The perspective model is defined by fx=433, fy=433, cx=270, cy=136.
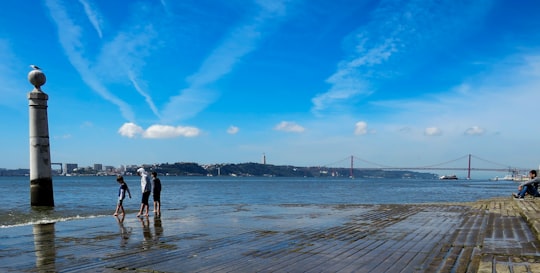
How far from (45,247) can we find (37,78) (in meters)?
18.0

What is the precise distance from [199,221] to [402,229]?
6.43 meters

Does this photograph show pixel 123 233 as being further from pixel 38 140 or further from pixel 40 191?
pixel 40 191

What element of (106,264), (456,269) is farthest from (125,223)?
(456,269)

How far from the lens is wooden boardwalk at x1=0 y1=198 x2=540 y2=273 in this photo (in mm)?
7207

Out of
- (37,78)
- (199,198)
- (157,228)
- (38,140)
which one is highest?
(37,78)

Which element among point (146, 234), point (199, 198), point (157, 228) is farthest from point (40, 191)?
point (199, 198)

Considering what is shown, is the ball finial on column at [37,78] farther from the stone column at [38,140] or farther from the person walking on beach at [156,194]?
the person walking on beach at [156,194]

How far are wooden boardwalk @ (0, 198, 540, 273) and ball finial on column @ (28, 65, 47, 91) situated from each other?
13.5 m

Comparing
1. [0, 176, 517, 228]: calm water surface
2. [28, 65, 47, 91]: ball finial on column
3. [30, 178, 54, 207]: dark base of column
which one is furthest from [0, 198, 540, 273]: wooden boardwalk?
[28, 65, 47, 91]: ball finial on column

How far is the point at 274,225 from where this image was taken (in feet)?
43.4

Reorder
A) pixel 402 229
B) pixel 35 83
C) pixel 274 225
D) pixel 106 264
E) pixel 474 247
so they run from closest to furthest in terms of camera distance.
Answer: pixel 106 264
pixel 474 247
pixel 402 229
pixel 274 225
pixel 35 83

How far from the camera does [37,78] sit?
2427 cm

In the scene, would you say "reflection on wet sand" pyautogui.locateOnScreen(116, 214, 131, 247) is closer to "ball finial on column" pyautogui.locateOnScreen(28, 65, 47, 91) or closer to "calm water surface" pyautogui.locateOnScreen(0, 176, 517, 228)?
"calm water surface" pyautogui.locateOnScreen(0, 176, 517, 228)

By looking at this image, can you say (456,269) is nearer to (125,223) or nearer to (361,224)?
(361,224)
